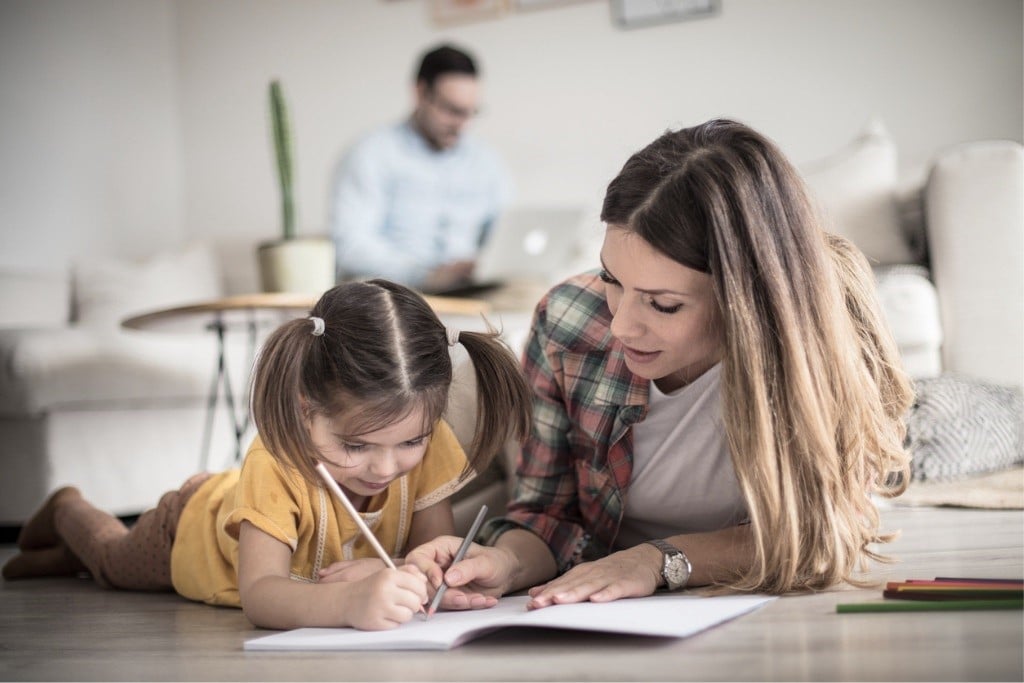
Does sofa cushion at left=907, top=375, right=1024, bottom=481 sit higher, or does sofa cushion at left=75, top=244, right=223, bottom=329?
sofa cushion at left=75, top=244, right=223, bottom=329

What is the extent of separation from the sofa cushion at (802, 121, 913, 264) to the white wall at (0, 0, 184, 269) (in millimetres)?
2533

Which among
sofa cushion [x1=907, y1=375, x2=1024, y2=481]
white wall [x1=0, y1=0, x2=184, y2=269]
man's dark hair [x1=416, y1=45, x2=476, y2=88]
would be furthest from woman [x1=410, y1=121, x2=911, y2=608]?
white wall [x1=0, y1=0, x2=184, y2=269]

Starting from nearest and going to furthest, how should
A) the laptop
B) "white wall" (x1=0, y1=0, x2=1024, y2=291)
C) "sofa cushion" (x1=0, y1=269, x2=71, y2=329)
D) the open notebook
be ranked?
the open notebook < "sofa cushion" (x1=0, y1=269, x2=71, y2=329) < the laptop < "white wall" (x1=0, y1=0, x2=1024, y2=291)

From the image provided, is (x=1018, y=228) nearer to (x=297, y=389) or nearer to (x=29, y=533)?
(x=297, y=389)

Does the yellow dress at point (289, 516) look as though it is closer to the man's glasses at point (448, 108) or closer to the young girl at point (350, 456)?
the young girl at point (350, 456)

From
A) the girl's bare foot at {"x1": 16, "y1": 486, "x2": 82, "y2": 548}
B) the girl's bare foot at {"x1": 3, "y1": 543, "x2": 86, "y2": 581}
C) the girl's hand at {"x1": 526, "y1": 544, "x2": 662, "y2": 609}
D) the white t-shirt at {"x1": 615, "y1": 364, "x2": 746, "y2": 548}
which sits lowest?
the girl's bare foot at {"x1": 3, "y1": 543, "x2": 86, "y2": 581}

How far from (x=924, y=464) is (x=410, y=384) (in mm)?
1271

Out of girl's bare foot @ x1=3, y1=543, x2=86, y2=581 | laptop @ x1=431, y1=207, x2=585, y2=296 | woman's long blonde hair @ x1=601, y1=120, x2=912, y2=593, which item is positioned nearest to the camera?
woman's long blonde hair @ x1=601, y1=120, x2=912, y2=593

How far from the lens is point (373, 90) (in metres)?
4.36

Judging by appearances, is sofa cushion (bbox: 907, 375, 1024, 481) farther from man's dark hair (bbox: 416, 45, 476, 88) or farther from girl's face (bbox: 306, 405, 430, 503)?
man's dark hair (bbox: 416, 45, 476, 88)

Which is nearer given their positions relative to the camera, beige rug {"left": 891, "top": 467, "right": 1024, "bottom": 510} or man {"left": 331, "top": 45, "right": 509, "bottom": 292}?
beige rug {"left": 891, "top": 467, "right": 1024, "bottom": 510}

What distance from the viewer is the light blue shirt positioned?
3514 millimetres

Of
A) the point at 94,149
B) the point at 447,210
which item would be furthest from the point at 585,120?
the point at 94,149

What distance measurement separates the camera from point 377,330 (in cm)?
121
